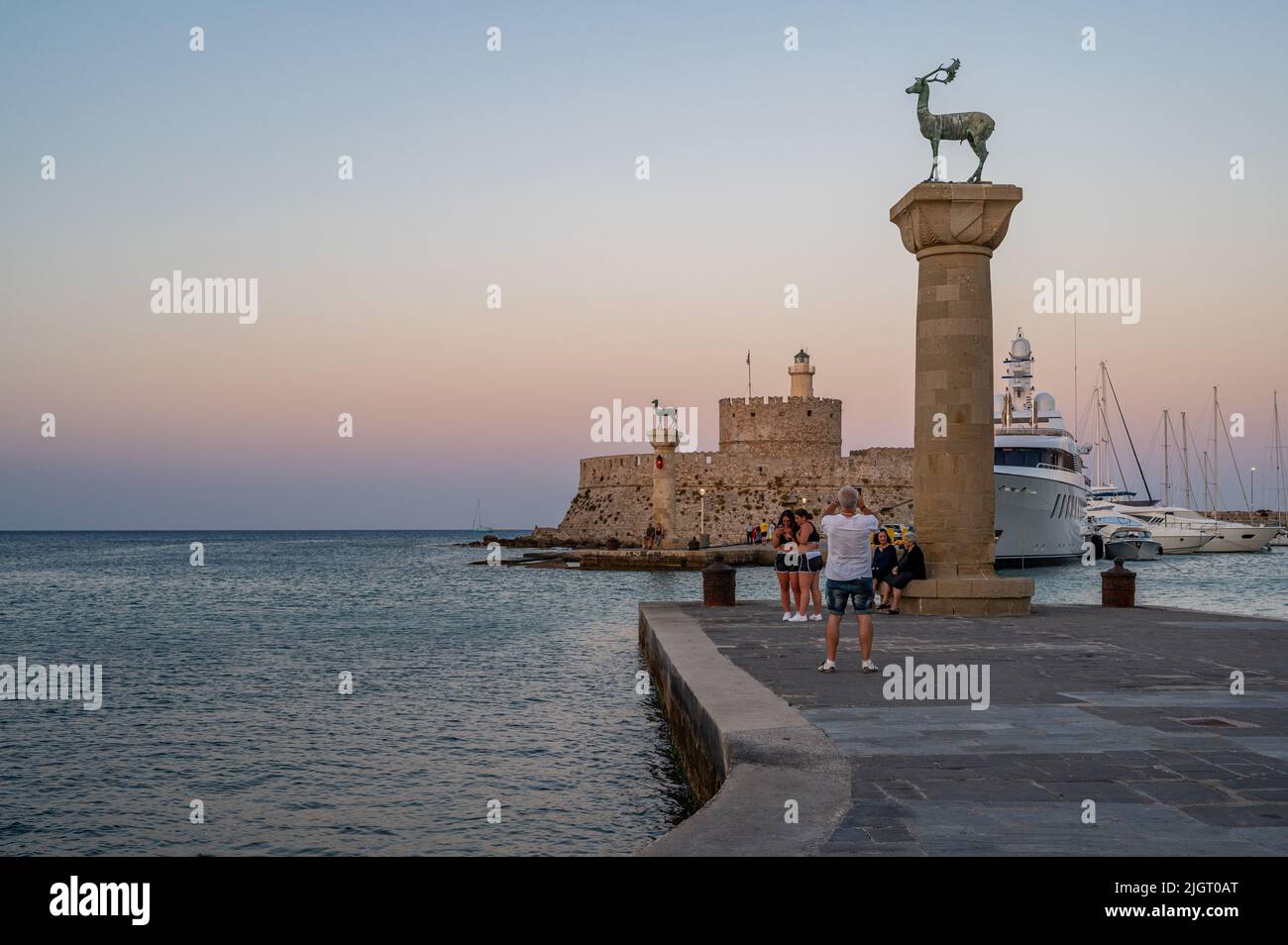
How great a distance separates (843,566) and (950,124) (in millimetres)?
7491

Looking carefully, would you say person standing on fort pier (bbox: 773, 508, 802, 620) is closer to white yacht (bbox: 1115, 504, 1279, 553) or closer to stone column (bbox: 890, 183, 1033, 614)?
stone column (bbox: 890, 183, 1033, 614)

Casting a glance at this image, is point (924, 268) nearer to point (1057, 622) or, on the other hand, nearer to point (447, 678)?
point (1057, 622)

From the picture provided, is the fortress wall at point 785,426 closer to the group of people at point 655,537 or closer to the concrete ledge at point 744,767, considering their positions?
the group of people at point 655,537

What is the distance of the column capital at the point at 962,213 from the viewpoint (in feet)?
43.7

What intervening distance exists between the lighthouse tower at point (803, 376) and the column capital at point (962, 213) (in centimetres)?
5319

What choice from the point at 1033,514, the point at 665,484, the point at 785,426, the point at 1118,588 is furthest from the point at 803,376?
the point at 1118,588

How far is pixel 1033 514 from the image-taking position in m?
41.1

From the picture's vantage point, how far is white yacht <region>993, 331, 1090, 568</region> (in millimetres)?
39719

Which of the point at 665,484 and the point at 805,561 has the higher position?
the point at 665,484
